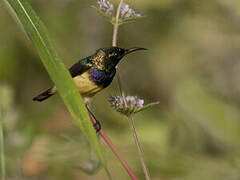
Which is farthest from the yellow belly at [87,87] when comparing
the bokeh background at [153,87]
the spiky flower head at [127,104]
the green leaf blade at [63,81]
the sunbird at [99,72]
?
the bokeh background at [153,87]

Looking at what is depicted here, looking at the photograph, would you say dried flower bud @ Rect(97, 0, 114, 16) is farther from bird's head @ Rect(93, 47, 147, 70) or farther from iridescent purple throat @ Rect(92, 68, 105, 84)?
iridescent purple throat @ Rect(92, 68, 105, 84)

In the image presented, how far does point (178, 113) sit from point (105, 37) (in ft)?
3.70

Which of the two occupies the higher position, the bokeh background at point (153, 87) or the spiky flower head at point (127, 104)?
the spiky flower head at point (127, 104)

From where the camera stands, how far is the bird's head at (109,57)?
1.59 metres

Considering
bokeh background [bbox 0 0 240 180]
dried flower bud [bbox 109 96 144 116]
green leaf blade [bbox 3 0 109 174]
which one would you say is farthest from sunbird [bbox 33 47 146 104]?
bokeh background [bbox 0 0 240 180]

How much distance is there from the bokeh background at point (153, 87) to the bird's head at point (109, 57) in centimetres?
138

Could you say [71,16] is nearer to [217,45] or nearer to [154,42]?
[154,42]

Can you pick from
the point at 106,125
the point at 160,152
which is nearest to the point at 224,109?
the point at 160,152

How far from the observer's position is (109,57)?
1.61 m

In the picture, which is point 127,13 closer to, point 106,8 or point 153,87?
point 106,8

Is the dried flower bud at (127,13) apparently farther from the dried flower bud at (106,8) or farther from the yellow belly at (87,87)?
the yellow belly at (87,87)

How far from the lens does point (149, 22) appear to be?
454 centimetres

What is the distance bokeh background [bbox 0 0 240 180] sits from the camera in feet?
11.0

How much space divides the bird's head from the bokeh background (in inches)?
54.4
